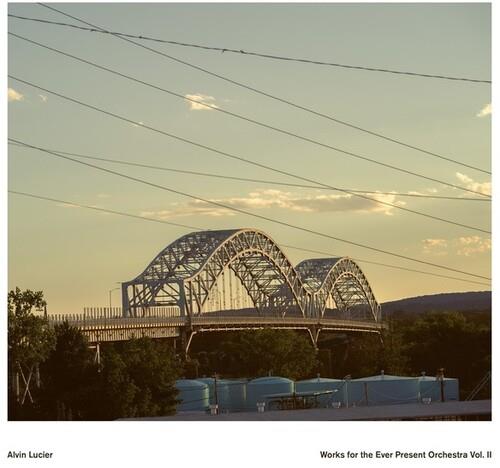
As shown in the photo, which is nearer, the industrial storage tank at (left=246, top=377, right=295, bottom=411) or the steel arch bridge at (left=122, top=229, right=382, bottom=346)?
the industrial storage tank at (left=246, top=377, right=295, bottom=411)

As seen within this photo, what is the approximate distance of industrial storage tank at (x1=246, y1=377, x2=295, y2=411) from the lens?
197ft

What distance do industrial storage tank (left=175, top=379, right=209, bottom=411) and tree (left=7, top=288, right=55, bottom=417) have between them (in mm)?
13398

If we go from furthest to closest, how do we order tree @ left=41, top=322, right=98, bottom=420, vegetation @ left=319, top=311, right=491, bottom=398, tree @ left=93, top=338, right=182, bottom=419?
vegetation @ left=319, top=311, right=491, bottom=398 → tree @ left=93, top=338, right=182, bottom=419 → tree @ left=41, top=322, right=98, bottom=420

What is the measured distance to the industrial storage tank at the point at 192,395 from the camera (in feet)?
190

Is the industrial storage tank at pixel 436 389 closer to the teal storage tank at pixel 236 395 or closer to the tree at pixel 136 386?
the teal storage tank at pixel 236 395

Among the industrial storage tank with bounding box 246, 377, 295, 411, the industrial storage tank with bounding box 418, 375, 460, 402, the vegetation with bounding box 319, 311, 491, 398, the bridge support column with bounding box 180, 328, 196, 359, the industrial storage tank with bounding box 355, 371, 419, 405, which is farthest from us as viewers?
the bridge support column with bounding box 180, 328, 196, 359

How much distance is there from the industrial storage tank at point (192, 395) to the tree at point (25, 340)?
13.4m

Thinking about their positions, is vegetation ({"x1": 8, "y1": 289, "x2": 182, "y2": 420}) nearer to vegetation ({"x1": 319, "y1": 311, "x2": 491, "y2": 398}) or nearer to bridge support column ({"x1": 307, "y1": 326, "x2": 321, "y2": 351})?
vegetation ({"x1": 319, "y1": 311, "x2": 491, "y2": 398})

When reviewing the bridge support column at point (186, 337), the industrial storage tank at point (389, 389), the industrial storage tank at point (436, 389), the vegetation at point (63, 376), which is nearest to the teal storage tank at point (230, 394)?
the industrial storage tank at point (389, 389)

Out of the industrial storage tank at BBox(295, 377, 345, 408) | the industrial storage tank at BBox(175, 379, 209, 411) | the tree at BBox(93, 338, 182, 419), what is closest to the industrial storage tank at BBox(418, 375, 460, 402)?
the industrial storage tank at BBox(295, 377, 345, 408)

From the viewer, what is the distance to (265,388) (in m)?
61.2
